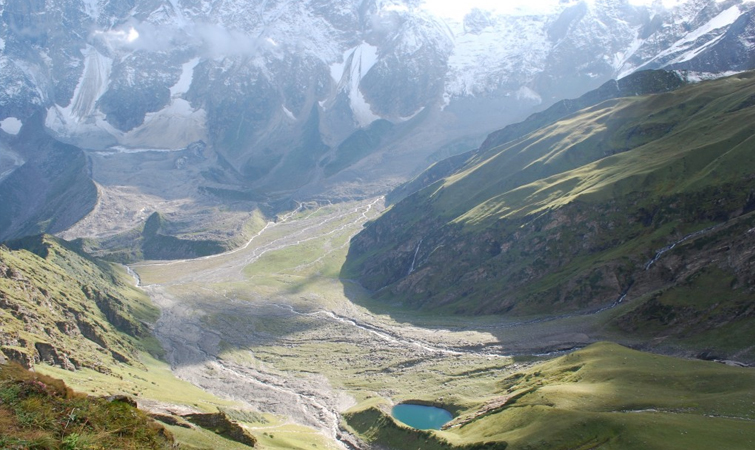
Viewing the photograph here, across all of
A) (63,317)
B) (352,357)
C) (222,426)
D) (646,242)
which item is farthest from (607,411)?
(63,317)

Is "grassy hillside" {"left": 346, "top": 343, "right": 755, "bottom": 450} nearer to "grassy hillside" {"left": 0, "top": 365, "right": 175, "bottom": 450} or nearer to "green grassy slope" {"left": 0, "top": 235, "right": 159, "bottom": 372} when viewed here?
"grassy hillside" {"left": 0, "top": 365, "right": 175, "bottom": 450}

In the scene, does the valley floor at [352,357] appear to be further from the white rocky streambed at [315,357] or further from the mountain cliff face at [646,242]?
the mountain cliff face at [646,242]

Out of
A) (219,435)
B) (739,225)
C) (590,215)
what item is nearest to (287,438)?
(219,435)

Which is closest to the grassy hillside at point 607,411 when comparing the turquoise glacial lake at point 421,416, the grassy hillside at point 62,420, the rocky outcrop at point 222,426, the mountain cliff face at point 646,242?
the turquoise glacial lake at point 421,416

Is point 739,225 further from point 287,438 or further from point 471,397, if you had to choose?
point 287,438

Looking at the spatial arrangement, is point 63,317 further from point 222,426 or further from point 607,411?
point 607,411

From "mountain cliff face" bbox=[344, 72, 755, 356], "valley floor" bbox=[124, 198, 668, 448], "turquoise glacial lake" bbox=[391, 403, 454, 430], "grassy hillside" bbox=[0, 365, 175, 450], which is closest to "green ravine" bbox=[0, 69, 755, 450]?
"grassy hillside" bbox=[0, 365, 175, 450]
